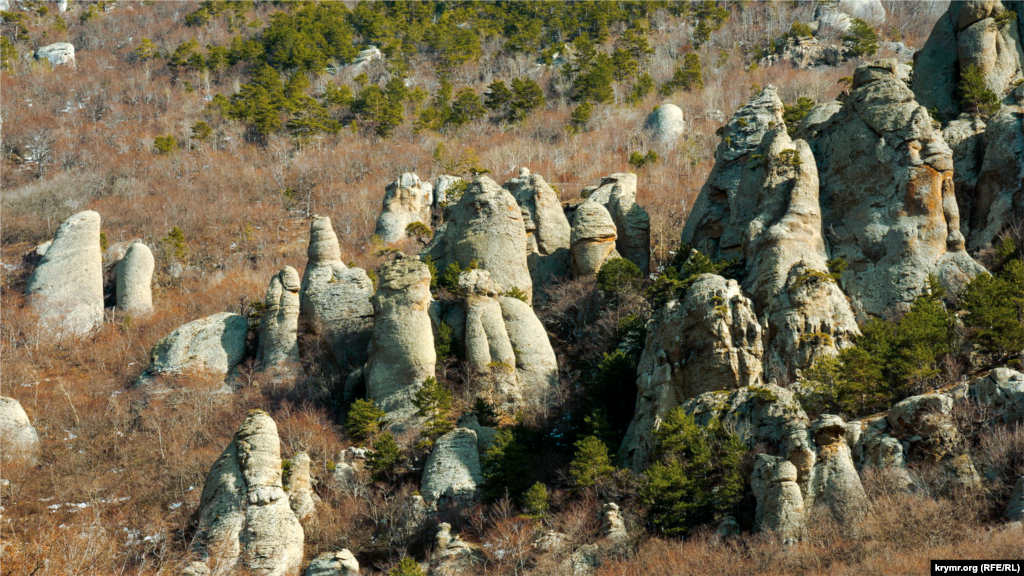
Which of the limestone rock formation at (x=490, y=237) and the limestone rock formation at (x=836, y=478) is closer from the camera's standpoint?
the limestone rock formation at (x=836, y=478)

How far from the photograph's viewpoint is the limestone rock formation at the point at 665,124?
2923 inches

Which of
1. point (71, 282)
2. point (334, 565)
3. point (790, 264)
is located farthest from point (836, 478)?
point (71, 282)

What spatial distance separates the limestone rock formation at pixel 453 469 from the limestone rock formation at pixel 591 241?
14552mm

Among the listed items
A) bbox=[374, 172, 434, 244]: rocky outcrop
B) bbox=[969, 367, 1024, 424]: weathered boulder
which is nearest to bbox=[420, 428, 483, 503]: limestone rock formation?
bbox=[969, 367, 1024, 424]: weathered boulder

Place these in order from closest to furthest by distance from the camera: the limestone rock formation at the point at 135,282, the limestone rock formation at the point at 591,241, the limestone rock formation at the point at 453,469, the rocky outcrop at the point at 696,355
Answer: the rocky outcrop at the point at 696,355
the limestone rock formation at the point at 453,469
the limestone rock formation at the point at 591,241
the limestone rock formation at the point at 135,282

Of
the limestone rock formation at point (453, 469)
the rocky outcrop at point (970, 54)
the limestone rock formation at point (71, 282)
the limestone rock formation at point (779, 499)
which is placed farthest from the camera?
the limestone rock formation at point (71, 282)

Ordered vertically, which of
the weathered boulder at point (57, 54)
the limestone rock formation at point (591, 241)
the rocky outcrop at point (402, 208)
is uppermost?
the weathered boulder at point (57, 54)

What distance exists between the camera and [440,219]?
6025cm

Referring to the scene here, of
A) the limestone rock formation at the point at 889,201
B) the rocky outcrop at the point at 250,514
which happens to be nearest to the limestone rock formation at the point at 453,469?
the rocky outcrop at the point at 250,514

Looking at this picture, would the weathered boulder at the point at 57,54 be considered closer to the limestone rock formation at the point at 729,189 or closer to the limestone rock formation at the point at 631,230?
the limestone rock formation at the point at 631,230

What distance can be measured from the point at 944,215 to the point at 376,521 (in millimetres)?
23415

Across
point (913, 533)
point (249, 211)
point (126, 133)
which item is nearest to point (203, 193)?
point (249, 211)

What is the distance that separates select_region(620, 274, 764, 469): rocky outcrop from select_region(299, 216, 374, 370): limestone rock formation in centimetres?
1528

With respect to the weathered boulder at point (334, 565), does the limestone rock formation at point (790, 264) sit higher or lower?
higher
